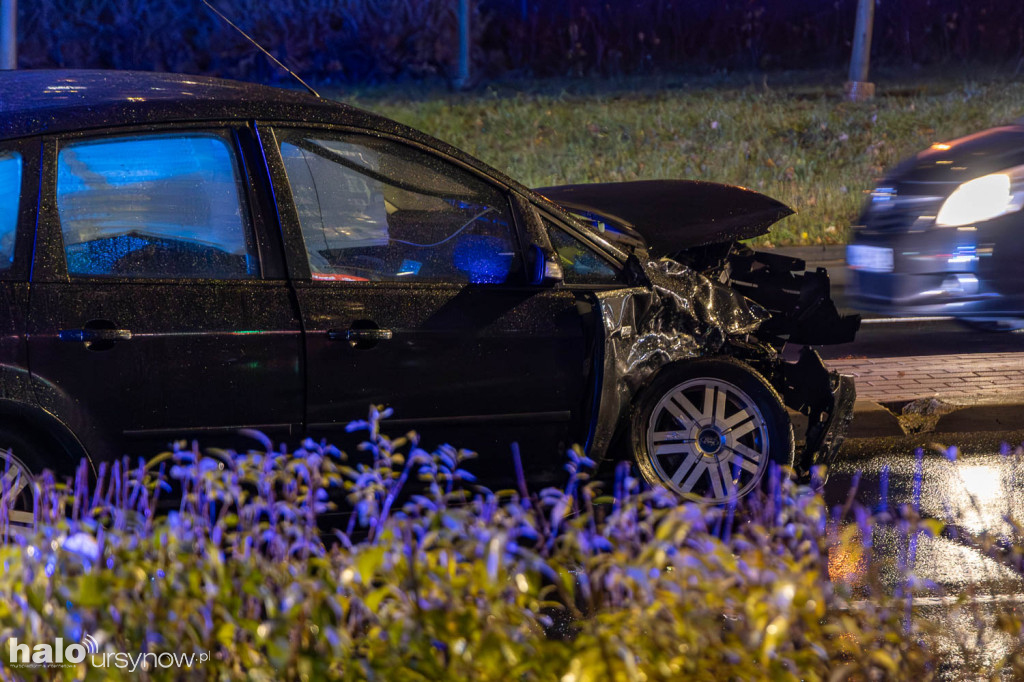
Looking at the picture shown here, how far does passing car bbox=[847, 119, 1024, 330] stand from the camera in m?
7.82

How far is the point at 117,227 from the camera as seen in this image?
438 centimetres

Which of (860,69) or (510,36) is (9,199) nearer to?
(860,69)

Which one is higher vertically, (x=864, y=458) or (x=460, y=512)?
(x=460, y=512)

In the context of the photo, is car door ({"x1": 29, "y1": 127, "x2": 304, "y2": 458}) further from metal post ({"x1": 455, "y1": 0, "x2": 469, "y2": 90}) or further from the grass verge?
metal post ({"x1": 455, "y1": 0, "x2": 469, "y2": 90})

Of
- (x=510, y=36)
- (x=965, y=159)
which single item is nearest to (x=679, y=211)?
(x=965, y=159)

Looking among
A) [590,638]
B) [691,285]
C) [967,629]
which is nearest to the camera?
[590,638]

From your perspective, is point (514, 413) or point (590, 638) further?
point (514, 413)

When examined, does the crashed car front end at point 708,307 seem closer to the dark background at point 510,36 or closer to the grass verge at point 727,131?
the grass verge at point 727,131

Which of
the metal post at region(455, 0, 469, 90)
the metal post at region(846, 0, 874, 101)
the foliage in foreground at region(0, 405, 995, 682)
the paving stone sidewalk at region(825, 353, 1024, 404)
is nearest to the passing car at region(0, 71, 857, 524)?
the foliage in foreground at region(0, 405, 995, 682)

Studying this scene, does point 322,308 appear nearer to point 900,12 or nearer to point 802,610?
point 802,610

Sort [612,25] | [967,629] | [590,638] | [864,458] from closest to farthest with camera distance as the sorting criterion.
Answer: [590,638], [967,629], [864,458], [612,25]

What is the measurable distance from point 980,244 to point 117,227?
5459mm

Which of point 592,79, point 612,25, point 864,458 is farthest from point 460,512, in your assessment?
point 612,25

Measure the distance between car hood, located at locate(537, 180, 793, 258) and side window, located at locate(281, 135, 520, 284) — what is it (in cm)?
97
